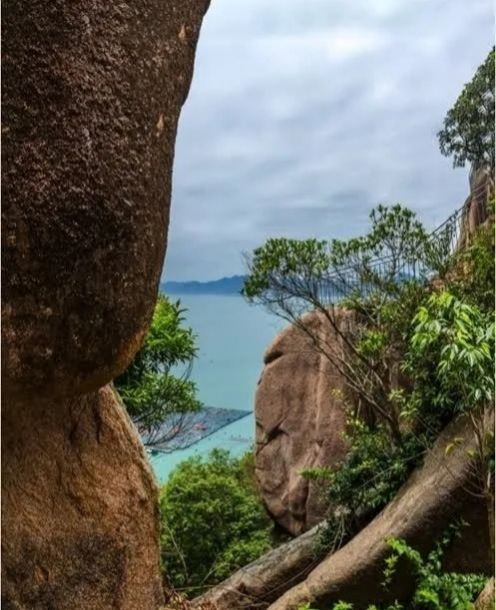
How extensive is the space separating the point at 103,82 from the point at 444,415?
3929mm

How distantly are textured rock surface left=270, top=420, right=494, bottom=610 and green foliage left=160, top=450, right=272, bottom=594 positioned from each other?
171cm

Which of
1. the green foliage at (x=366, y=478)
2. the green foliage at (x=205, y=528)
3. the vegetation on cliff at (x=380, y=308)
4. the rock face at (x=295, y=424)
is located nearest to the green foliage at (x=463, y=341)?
the vegetation on cliff at (x=380, y=308)

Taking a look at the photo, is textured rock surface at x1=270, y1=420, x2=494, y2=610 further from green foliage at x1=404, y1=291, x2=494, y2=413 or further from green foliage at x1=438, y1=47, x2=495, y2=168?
green foliage at x1=438, y1=47, x2=495, y2=168

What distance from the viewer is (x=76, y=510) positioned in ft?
5.39

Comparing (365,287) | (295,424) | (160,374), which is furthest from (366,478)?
(295,424)

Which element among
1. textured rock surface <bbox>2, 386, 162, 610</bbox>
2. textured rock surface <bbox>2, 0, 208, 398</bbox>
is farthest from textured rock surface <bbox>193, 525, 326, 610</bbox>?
textured rock surface <bbox>2, 0, 208, 398</bbox>

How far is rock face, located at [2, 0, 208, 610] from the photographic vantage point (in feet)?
4.02

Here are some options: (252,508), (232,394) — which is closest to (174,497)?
(252,508)

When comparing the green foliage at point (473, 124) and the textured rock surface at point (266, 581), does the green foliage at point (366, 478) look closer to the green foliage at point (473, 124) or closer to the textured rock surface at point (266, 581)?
A: the textured rock surface at point (266, 581)

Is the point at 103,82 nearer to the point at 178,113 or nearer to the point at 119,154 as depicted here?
the point at 119,154

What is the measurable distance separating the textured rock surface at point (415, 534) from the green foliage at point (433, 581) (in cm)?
8

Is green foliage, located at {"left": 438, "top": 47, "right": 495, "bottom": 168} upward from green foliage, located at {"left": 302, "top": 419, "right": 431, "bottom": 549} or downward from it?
upward

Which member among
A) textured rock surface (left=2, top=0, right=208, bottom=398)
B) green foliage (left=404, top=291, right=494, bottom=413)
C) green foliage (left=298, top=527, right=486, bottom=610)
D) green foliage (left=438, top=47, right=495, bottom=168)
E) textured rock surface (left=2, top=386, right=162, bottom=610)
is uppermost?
green foliage (left=438, top=47, right=495, bottom=168)

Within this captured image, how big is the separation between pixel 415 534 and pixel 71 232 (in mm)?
3513
